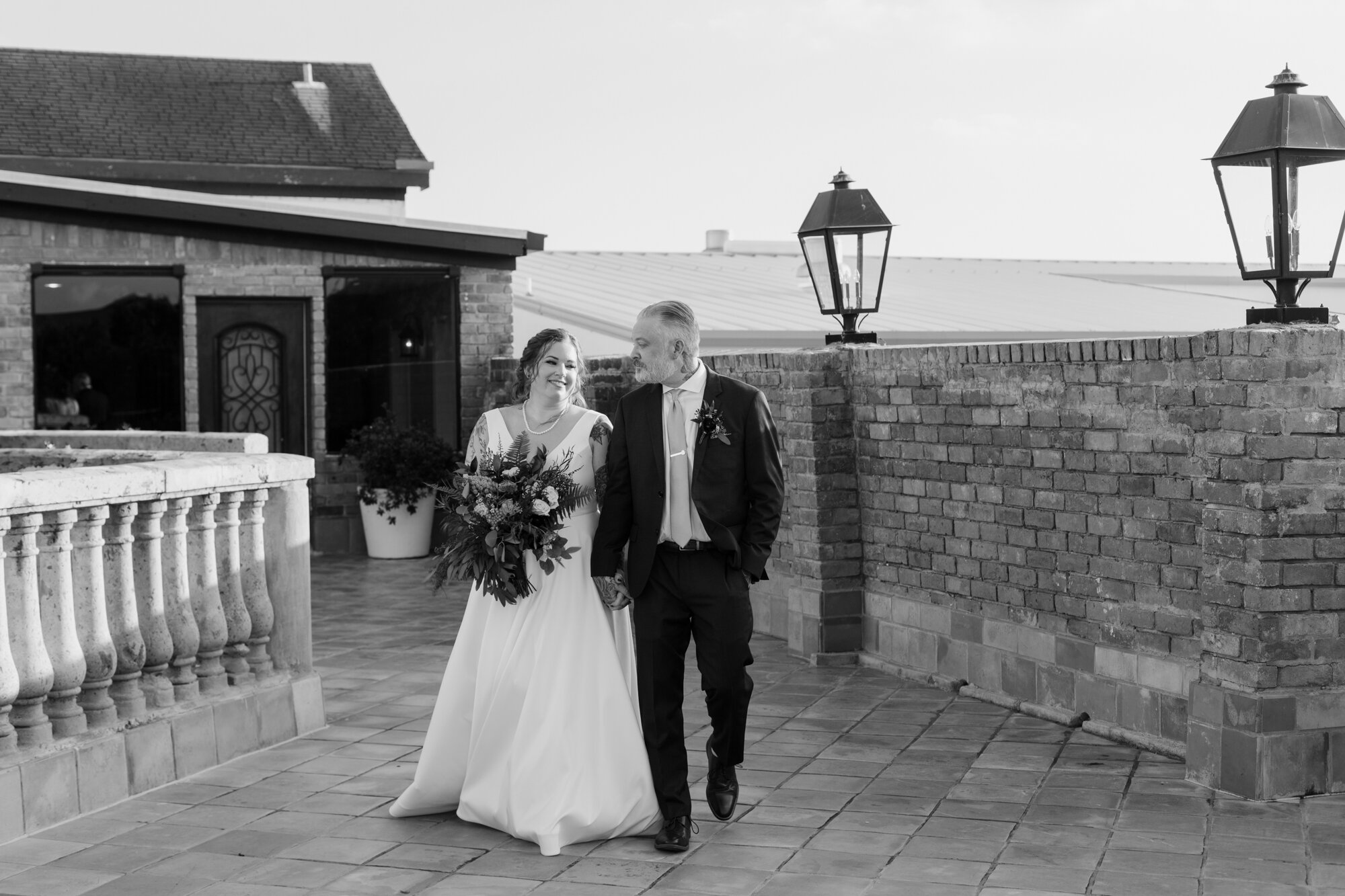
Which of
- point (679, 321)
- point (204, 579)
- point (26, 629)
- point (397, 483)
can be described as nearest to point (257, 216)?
point (397, 483)

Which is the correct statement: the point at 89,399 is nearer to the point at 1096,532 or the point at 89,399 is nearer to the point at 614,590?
the point at 614,590

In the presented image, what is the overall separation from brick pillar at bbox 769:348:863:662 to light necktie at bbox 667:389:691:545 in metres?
3.62

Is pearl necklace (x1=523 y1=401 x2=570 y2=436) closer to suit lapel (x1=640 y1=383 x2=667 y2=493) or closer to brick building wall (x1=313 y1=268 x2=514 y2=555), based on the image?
suit lapel (x1=640 y1=383 x2=667 y2=493)

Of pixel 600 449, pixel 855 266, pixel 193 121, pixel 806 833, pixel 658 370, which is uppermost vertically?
pixel 193 121

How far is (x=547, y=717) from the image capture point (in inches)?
209

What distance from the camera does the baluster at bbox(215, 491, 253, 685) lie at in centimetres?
646

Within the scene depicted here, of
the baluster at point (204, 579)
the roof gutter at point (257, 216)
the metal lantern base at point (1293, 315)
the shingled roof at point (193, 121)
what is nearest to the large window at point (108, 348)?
the roof gutter at point (257, 216)

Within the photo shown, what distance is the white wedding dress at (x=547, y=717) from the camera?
5254mm

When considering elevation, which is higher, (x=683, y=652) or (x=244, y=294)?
(x=244, y=294)

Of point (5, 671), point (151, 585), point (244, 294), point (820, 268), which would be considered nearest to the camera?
point (5, 671)

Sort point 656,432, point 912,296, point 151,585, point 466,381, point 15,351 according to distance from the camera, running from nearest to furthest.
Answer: point 656,432 → point 151,585 → point 15,351 → point 466,381 → point 912,296

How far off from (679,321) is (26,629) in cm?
258

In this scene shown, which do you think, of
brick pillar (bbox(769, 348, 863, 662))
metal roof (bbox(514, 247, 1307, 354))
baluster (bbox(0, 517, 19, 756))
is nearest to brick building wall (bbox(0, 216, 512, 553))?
metal roof (bbox(514, 247, 1307, 354))

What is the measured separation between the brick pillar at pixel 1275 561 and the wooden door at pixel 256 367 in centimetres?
1079
